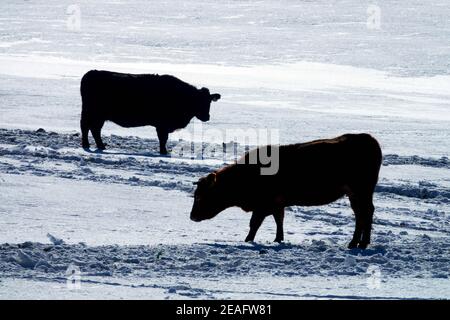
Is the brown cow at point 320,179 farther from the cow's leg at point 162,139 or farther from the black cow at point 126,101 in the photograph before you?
the black cow at point 126,101

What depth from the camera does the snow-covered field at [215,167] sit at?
7207 millimetres

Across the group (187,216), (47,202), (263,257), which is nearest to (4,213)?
(47,202)

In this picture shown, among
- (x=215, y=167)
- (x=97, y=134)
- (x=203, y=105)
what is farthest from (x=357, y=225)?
(x=203, y=105)

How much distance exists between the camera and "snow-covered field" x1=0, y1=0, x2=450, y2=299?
23.6 ft

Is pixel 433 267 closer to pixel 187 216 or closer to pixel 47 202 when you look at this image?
pixel 187 216

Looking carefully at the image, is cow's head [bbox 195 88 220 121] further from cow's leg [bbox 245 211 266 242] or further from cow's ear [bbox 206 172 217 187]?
cow's leg [bbox 245 211 266 242]

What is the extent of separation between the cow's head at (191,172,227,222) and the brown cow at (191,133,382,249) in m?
0.34

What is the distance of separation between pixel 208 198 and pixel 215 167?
4.25 m

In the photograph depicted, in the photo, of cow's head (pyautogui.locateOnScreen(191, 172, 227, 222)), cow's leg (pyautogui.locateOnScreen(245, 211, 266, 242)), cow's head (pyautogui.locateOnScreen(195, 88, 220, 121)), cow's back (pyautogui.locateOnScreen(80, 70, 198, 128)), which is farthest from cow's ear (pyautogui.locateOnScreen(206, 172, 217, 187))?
cow's head (pyautogui.locateOnScreen(195, 88, 220, 121))

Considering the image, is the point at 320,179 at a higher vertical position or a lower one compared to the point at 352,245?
higher

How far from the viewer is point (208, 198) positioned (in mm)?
9500

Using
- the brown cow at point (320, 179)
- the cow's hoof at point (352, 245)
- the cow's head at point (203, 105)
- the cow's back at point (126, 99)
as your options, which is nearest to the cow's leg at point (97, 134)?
the cow's back at point (126, 99)

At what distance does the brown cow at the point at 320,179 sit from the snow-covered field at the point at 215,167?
29 centimetres

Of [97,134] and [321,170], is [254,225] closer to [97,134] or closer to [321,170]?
[321,170]
